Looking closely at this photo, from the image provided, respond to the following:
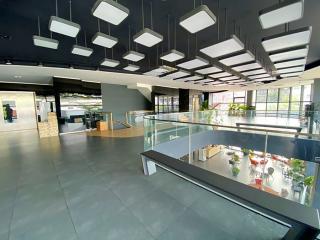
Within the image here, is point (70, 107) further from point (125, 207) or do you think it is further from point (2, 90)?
point (125, 207)

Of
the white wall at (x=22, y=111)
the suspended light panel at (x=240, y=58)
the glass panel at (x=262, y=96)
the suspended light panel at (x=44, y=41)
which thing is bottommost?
the white wall at (x=22, y=111)

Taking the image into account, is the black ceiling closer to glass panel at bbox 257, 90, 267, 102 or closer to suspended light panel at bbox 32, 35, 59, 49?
suspended light panel at bbox 32, 35, 59, 49

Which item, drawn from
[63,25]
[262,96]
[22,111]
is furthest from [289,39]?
[262,96]

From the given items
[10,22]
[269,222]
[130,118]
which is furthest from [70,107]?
[269,222]

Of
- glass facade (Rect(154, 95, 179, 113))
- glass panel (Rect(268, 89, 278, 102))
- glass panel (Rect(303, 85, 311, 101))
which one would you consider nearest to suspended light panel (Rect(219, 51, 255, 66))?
glass facade (Rect(154, 95, 179, 113))

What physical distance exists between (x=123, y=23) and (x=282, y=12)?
9.90 feet

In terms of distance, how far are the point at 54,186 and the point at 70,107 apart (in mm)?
7578

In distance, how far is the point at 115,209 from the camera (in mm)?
2006

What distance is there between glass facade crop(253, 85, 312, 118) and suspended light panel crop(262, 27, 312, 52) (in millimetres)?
7582

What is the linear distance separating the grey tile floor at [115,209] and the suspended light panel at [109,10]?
2.83m

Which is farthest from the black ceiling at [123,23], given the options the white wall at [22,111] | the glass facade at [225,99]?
the glass facade at [225,99]

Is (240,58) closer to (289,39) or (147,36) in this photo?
(289,39)

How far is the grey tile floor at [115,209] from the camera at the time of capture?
1.61 metres

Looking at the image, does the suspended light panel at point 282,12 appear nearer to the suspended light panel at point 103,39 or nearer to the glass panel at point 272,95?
the suspended light panel at point 103,39
